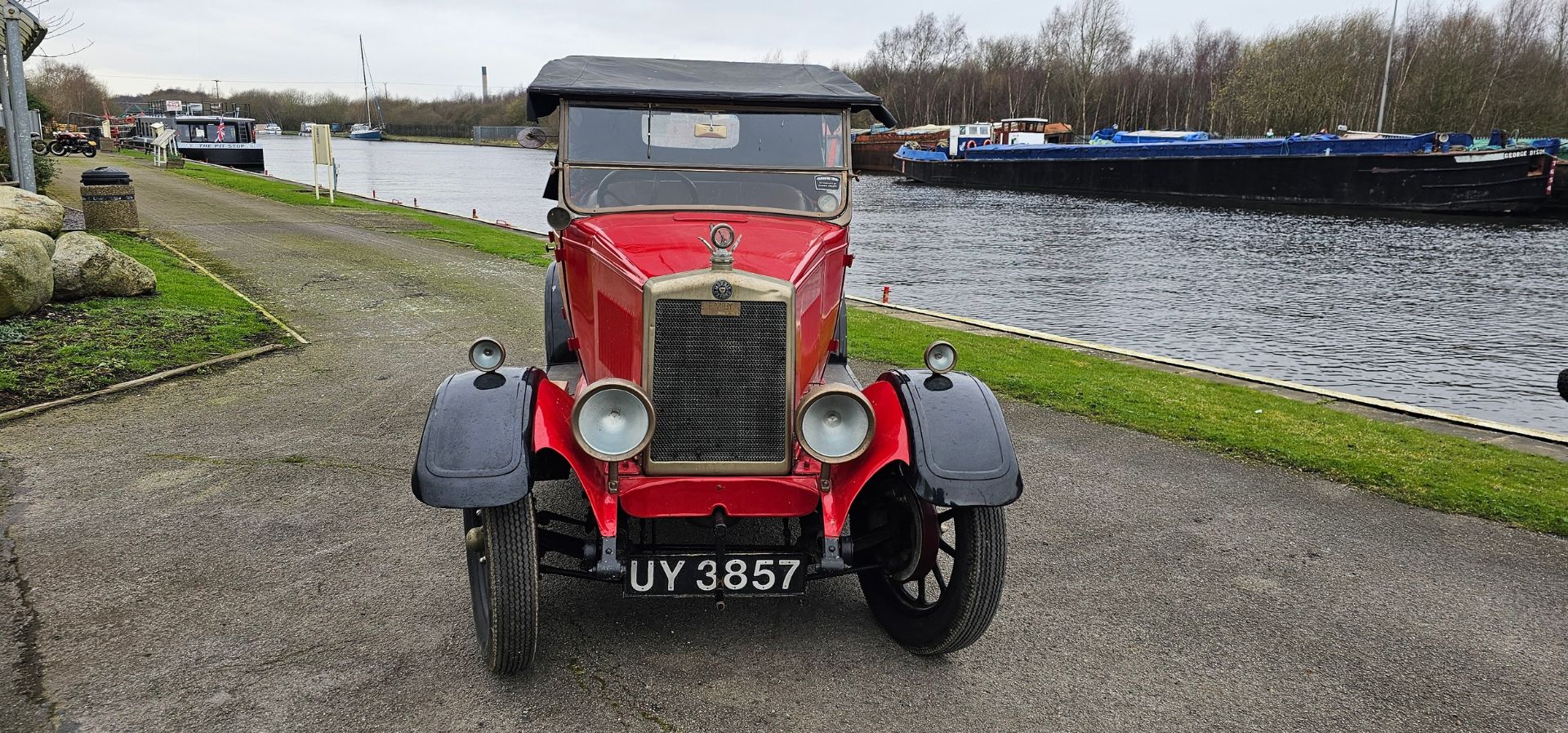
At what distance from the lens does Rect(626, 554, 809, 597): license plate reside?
3627mm

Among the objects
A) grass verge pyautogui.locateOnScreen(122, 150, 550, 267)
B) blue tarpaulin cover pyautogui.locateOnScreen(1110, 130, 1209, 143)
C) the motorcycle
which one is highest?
blue tarpaulin cover pyautogui.locateOnScreen(1110, 130, 1209, 143)

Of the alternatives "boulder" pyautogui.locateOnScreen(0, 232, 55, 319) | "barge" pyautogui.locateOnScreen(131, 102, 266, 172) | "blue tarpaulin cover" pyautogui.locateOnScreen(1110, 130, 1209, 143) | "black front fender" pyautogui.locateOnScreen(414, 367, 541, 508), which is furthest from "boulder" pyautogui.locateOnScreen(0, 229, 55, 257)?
"blue tarpaulin cover" pyautogui.locateOnScreen(1110, 130, 1209, 143)

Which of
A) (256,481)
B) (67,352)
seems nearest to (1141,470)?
(256,481)

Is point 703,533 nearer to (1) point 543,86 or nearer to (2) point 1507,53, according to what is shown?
(1) point 543,86

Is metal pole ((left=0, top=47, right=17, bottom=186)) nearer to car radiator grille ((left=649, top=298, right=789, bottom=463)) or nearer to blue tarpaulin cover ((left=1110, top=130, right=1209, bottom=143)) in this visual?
car radiator grille ((left=649, top=298, right=789, bottom=463))

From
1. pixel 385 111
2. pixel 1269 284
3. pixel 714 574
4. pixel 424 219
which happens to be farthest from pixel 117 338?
pixel 385 111

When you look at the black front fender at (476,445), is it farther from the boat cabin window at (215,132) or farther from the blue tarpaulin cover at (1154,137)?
the blue tarpaulin cover at (1154,137)

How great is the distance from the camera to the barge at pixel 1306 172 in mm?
36500

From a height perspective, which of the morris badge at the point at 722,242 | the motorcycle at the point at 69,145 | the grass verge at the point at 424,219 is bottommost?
the grass verge at the point at 424,219

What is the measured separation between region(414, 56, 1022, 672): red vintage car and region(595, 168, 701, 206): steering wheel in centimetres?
33

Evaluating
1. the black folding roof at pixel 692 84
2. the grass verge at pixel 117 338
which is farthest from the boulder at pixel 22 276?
the black folding roof at pixel 692 84

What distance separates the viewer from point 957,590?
3898 millimetres

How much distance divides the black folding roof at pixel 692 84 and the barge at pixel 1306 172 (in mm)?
40090

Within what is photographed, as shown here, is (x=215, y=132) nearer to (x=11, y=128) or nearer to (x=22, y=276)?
(x=11, y=128)
